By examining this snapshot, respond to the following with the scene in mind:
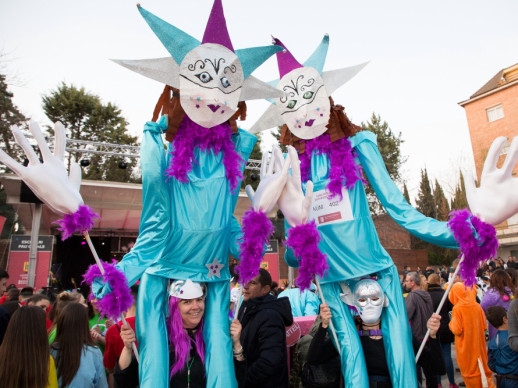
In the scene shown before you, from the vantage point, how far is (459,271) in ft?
8.95

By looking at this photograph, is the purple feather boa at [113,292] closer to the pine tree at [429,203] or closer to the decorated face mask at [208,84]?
the decorated face mask at [208,84]

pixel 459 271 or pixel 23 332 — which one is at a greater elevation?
pixel 459 271

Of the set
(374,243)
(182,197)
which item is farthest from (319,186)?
(182,197)

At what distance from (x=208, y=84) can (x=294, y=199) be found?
2.99 feet

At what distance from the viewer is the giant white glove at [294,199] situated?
8.57 feet

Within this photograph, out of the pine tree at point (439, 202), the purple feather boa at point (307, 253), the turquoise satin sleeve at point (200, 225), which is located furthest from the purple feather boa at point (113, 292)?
the pine tree at point (439, 202)

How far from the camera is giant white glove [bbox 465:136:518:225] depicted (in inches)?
99.0

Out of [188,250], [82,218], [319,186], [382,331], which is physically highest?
[319,186]

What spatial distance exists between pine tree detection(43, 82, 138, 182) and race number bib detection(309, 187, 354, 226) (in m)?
21.9

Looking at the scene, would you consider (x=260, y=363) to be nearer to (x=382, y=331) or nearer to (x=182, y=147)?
(x=382, y=331)

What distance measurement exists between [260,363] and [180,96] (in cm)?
173

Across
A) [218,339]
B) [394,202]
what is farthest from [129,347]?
[394,202]

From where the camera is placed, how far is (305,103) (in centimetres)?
319

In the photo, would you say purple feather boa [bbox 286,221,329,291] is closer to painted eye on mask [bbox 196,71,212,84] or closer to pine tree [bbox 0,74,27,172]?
painted eye on mask [bbox 196,71,212,84]
